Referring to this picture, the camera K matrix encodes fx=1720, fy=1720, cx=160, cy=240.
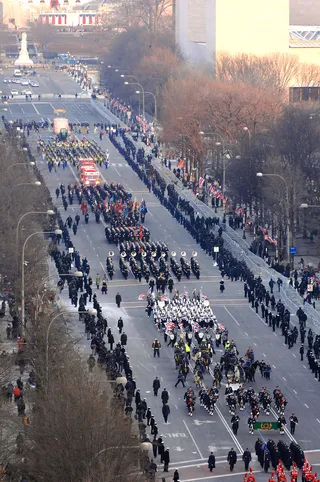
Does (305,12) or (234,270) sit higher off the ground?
(305,12)

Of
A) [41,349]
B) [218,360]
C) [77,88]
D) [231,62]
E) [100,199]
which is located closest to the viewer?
[41,349]

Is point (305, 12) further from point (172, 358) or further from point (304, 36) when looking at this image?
point (172, 358)

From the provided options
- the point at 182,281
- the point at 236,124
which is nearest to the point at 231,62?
the point at 236,124

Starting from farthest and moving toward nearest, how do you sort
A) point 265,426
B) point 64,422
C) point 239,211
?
point 239,211
point 265,426
point 64,422

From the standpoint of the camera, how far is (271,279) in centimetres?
7562

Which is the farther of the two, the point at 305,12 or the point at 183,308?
the point at 305,12

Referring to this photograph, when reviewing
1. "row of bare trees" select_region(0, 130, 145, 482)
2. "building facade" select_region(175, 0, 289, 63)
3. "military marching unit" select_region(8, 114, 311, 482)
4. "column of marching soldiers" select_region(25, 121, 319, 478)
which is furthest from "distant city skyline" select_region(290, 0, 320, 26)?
"row of bare trees" select_region(0, 130, 145, 482)

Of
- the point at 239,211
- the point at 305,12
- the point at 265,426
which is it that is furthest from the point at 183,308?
the point at 305,12

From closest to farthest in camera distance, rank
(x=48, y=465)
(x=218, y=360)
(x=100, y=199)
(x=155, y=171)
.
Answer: (x=48, y=465) < (x=218, y=360) < (x=100, y=199) < (x=155, y=171)

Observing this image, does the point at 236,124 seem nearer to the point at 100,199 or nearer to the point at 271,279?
the point at 100,199

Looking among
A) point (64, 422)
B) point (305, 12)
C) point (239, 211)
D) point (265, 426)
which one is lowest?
point (239, 211)

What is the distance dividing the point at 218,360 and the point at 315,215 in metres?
27.9

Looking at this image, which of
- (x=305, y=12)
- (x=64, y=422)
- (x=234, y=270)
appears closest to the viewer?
(x=64, y=422)

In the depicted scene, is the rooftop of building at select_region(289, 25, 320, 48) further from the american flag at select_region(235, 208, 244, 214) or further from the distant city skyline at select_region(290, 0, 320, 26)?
the american flag at select_region(235, 208, 244, 214)
